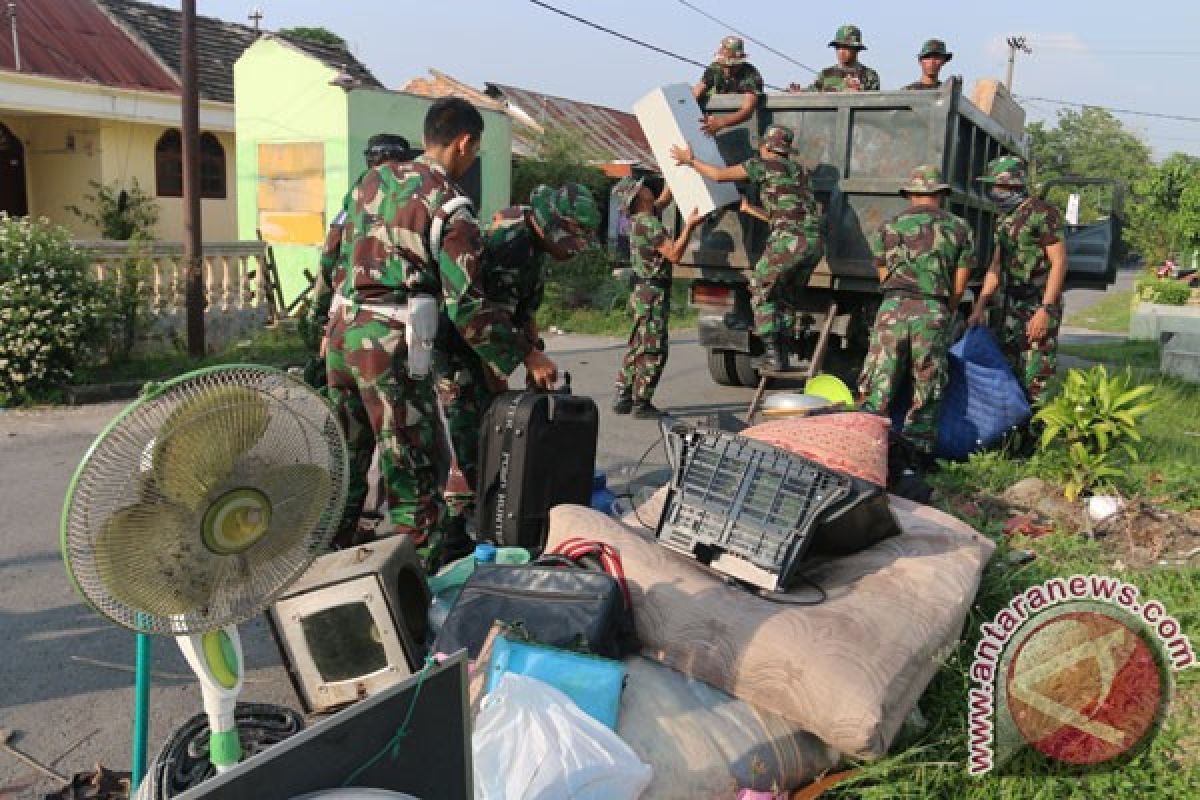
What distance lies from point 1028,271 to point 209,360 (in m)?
6.71

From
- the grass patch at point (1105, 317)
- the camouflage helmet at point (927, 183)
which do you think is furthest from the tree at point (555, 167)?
the camouflage helmet at point (927, 183)

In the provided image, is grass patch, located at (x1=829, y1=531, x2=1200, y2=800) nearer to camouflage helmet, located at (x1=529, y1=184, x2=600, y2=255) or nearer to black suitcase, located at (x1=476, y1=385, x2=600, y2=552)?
black suitcase, located at (x1=476, y1=385, x2=600, y2=552)

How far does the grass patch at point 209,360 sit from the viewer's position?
25.4ft

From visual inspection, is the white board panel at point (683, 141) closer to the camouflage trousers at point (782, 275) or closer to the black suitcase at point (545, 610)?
the camouflage trousers at point (782, 275)

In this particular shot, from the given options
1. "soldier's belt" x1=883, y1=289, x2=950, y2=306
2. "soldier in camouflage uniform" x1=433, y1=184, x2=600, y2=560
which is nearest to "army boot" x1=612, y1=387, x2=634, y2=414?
"soldier's belt" x1=883, y1=289, x2=950, y2=306

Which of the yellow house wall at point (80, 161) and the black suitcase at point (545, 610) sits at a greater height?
the yellow house wall at point (80, 161)

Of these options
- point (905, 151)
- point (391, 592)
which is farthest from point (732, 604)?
point (905, 151)

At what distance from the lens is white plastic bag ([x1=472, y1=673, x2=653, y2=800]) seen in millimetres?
2053

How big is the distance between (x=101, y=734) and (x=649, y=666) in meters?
1.64

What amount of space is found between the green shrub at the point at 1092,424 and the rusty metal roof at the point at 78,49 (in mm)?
14210

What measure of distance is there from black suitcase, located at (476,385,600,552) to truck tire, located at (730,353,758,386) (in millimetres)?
4696

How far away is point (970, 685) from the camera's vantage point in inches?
112

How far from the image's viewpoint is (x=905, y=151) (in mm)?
6246
